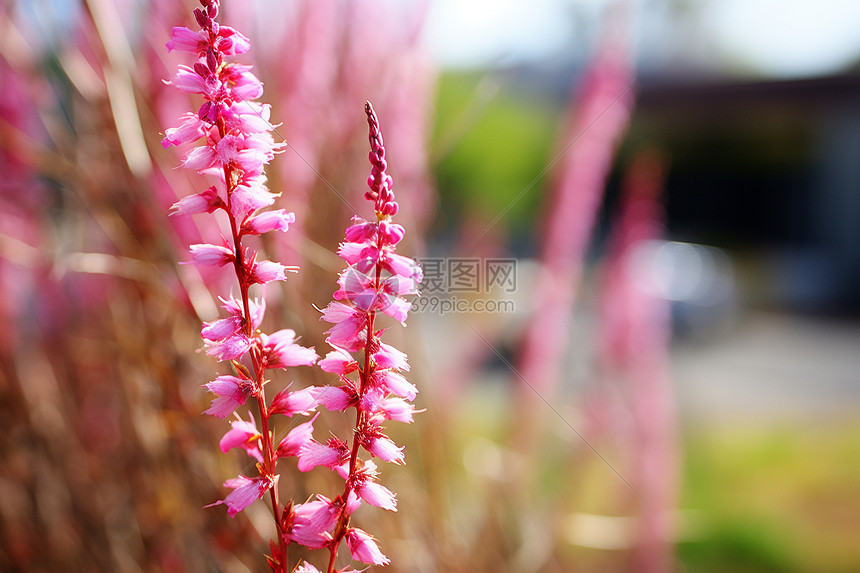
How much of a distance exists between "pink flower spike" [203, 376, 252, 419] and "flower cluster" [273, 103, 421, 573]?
13mm

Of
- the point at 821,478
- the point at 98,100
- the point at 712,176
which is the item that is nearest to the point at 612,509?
the point at 98,100

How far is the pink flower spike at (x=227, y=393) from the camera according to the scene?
0.51 ft

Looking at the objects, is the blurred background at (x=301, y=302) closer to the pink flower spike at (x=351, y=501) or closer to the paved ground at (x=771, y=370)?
the pink flower spike at (x=351, y=501)

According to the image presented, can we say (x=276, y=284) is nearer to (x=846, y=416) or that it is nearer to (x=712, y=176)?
(x=846, y=416)

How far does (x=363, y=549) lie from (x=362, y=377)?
49 millimetres

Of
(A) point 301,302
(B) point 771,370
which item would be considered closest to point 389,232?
(A) point 301,302

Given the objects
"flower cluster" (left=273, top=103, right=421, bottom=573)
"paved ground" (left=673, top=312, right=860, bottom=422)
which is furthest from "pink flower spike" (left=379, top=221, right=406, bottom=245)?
"paved ground" (left=673, top=312, right=860, bottom=422)

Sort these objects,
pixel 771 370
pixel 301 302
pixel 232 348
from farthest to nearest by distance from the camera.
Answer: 1. pixel 771 370
2. pixel 301 302
3. pixel 232 348

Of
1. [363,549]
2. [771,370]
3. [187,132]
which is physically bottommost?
[771,370]

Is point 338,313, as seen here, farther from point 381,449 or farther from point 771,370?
point 771,370

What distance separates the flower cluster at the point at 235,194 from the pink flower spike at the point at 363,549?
0.02m

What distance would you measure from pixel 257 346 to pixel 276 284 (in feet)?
0.43

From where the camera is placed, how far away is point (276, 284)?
0.95 ft

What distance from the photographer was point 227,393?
0.16 meters
